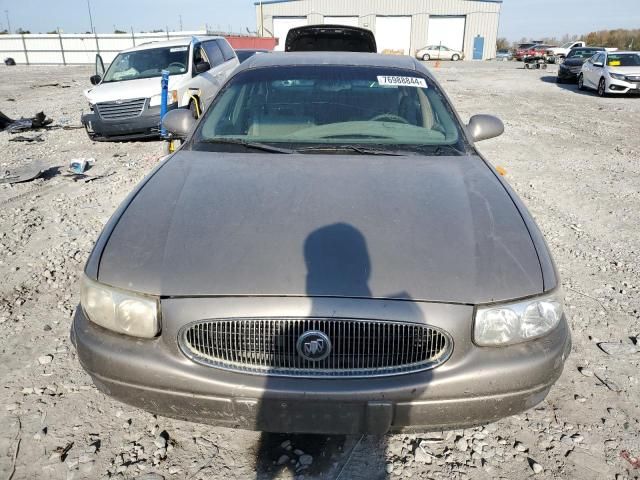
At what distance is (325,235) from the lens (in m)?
2.10

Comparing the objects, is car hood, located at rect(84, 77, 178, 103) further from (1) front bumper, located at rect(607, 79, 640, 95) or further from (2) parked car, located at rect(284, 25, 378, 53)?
(1) front bumper, located at rect(607, 79, 640, 95)

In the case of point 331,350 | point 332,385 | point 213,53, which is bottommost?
point 332,385

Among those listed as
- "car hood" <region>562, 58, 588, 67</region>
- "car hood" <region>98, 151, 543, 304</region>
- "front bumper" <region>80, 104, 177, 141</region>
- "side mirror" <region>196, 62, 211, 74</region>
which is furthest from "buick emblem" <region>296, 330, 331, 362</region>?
"car hood" <region>562, 58, 588, 67</region>

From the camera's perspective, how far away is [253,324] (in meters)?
1.85

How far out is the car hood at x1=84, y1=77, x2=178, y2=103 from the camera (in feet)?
28.0

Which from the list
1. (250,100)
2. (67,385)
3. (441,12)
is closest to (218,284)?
(67,385)

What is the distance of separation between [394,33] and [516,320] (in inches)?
1925

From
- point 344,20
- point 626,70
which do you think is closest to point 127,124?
point 626,70

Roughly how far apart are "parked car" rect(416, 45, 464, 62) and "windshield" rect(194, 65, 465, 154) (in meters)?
41.2

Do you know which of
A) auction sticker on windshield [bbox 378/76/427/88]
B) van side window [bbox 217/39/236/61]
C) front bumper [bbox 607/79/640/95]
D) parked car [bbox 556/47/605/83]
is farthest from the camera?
parked car [bbox 556/47/605/83]

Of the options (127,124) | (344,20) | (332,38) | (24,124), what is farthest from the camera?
(344,20)

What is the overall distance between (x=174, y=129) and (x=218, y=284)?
2.07 m

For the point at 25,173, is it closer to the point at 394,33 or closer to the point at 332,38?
the point at 332,38

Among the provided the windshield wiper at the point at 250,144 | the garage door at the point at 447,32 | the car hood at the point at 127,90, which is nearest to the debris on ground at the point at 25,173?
the car hood at the point at 127,90
